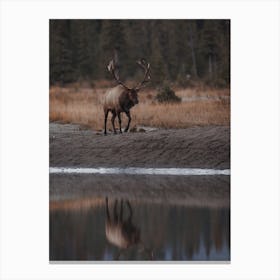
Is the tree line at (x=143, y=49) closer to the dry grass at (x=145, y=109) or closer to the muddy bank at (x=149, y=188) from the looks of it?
the dry grass at (x=145, y=109)

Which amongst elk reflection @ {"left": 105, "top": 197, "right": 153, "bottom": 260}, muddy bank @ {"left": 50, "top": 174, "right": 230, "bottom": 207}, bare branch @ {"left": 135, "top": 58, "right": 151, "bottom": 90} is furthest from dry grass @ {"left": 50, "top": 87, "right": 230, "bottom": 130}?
elk reflection @ {"left": 105, "top": 197, "right": 153, "bottom": 260}

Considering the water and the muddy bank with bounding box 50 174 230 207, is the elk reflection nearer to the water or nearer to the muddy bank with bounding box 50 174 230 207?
the muddy bank with bounding box 50 174 230 207

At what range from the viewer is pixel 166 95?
48.4ft

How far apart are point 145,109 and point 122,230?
14.5 ft

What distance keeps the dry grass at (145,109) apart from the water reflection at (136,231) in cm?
265

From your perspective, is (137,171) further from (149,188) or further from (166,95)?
(166,95)

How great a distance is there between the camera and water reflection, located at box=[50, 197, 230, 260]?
990cm

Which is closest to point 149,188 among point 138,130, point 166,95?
point 138,130

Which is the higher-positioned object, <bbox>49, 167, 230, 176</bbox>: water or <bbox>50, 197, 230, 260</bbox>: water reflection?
<bbox>49, 167, 230, 176</bbox>: water

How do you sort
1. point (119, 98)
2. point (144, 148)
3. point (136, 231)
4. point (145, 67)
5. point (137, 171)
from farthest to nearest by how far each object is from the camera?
point (119, 98) < point (144, 148) < point (145, 67) < point (137, 171) < point (136, 231)

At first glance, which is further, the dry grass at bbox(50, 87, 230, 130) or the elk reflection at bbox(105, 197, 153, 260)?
the dry grass at bbox(50, 87, 230, 130)

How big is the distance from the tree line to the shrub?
21 cm

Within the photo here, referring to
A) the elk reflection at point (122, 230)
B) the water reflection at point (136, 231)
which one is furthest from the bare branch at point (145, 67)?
the elk reflection at point (122, 230)
